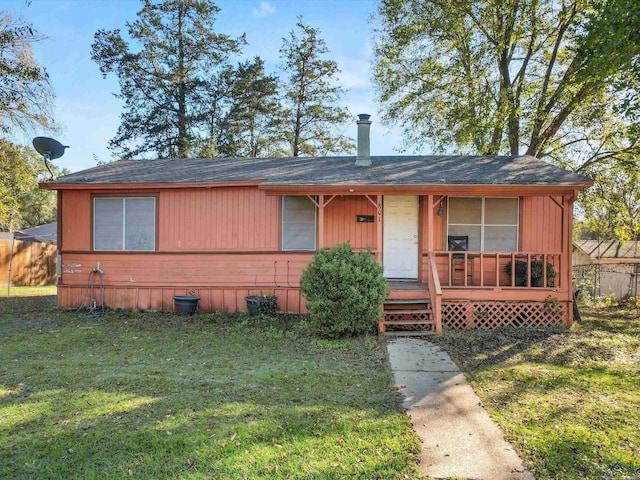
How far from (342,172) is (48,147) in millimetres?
6660

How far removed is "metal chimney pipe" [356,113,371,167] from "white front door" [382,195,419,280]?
4.39 ft

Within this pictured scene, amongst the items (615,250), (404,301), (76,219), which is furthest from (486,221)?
(615,250)

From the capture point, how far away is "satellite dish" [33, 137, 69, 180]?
9177 mm

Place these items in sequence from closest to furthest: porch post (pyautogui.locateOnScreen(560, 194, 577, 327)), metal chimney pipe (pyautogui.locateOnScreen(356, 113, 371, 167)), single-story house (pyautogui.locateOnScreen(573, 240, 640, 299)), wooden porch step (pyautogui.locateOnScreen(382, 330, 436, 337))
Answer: wooden porch step (pyautogui.locateOnScreen(382, 330, 436, 337))
porch post (pyautogui.locateOnScreen(560, 194, 577, 327))
metal chimney pipe (pyautogui.locateOnScreen(356, 113, 371, 167))
single-story house (pyautogui.locateOnScreen(573, 240, 640, 299))

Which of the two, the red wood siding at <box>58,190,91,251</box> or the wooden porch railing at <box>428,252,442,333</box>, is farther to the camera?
the red wood siding at <box>58,190,91,251</box>

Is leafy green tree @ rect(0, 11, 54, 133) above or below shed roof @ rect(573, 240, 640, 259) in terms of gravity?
above

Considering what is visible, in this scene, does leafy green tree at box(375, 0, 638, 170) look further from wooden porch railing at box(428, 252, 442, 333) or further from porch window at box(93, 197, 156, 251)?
porch window at box(93, 197, 156, 251)

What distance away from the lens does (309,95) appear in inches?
847

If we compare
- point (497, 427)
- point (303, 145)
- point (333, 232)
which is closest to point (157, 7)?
point (303, 145)

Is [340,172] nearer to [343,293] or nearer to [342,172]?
[342,172]

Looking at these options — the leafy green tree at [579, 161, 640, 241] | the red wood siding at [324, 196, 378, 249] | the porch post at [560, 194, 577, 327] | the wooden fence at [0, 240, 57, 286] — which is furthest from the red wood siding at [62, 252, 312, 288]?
the leafy green tree at [579, 161, 640, 241]

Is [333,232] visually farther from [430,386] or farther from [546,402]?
[546,402]

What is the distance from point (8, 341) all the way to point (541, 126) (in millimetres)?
15255

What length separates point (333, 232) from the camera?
358 inches
